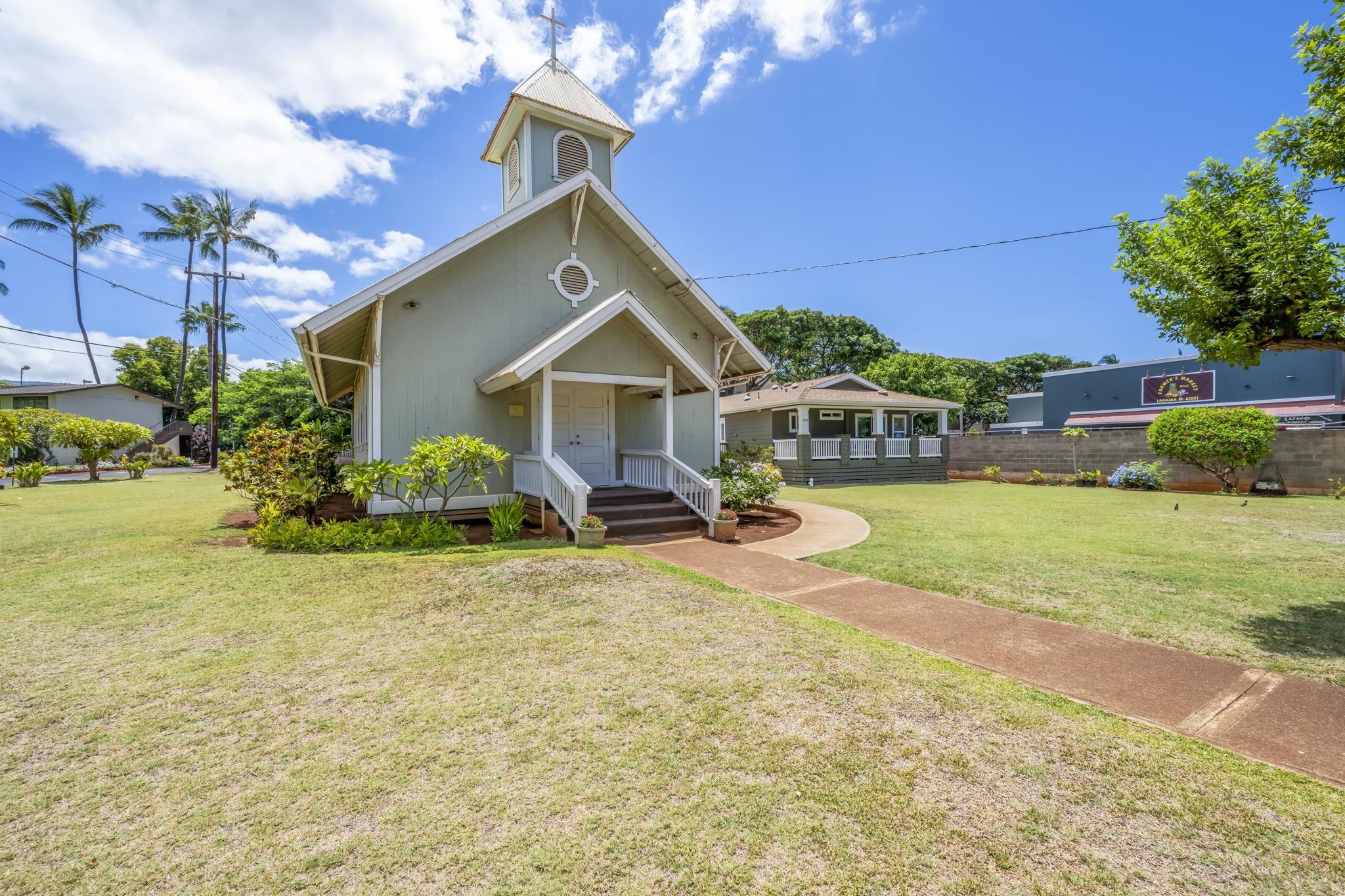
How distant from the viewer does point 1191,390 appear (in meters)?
30.2

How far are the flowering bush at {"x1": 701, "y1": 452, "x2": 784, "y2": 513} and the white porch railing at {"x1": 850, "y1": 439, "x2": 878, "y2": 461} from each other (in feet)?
36.7

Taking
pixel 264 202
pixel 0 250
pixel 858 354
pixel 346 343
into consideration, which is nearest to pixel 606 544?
pixel 346 343

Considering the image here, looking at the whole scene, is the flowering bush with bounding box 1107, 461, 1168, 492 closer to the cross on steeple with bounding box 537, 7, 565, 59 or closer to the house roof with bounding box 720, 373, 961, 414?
the house roof with bounding box 720, 373, 961, 414

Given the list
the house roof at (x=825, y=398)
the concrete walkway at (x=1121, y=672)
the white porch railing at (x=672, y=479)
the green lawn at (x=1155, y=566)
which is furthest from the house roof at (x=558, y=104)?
the concrete walkway at (x=1121, y=672)

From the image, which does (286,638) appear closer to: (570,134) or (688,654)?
(688,654)

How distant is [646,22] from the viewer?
38.5 ft

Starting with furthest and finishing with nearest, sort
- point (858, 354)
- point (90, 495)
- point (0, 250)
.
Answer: point (858, 354), point (0, 250), point (90, 495)

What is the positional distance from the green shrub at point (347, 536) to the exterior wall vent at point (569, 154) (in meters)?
8.57

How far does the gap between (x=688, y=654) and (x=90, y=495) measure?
21783 mm

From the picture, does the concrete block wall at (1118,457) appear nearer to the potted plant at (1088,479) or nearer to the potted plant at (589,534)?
the potted plant at (1088,479)

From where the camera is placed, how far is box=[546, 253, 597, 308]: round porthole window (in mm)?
11648

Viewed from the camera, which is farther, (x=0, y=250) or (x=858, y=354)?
(x=858, y=354)

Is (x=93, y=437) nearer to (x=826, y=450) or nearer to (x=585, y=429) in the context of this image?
(x=585, y=429)

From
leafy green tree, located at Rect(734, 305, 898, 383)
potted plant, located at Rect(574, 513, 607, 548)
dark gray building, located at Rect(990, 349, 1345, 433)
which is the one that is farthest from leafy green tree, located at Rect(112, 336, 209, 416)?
dark gray building, located at Rect(990, 349, 1345, 433)
